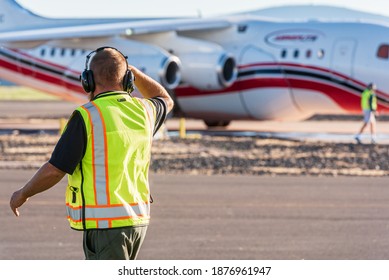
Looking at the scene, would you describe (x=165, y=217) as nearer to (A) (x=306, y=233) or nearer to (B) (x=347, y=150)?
(A) (x=306, y=233)

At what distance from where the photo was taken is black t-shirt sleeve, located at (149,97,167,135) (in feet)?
18.4

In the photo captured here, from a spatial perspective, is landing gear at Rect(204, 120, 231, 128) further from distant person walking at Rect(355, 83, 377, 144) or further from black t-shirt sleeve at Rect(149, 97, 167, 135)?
black t-shirt sleeve at Rect(149, 97, 167, 135)

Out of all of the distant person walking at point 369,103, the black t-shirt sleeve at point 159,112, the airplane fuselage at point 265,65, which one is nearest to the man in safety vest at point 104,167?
the black t-shirt sleeve at point 159,112

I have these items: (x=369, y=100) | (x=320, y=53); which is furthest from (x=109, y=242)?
(x=320, y=53)

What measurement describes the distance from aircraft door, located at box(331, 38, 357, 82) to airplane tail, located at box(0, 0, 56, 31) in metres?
12.0

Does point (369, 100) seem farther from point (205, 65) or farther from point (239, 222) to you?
point (239, 222)

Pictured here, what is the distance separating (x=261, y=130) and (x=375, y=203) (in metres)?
16.8

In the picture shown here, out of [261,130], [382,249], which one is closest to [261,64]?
[261,130]

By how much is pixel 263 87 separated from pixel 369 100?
317 cm

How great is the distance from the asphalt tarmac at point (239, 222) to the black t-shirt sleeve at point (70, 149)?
4234 millimetres

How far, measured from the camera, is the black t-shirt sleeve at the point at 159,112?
5.60 meters

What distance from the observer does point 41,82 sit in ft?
101

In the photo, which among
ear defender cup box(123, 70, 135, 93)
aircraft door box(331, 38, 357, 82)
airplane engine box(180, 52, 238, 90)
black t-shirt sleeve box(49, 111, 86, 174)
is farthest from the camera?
airplane engine box(180, 52, 238, 90)

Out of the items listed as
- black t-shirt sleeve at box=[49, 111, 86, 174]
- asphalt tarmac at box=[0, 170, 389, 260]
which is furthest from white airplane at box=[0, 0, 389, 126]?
black t-shirt sleeve at box=[49, 111, 86, 174]
